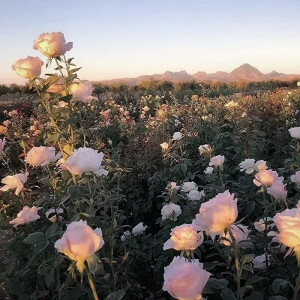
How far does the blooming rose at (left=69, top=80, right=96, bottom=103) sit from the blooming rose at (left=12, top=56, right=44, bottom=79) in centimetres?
18

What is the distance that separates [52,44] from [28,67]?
160 millimetres

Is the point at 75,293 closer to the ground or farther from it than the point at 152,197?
farther from it

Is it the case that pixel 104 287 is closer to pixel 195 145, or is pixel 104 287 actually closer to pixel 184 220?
pixel 184 220

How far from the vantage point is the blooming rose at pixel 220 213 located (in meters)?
1.23

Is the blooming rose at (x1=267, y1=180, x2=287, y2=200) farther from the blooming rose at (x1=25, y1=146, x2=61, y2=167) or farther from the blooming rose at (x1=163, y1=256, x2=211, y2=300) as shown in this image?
the blooming rose at (x1=25, y1=146, x2=61, y2=167)

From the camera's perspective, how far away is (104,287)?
6.13 feet

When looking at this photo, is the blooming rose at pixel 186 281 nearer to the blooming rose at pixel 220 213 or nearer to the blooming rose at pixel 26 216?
the blooming rose at pixel 220 213

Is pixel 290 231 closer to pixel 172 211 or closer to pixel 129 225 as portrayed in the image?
pixel 172 211

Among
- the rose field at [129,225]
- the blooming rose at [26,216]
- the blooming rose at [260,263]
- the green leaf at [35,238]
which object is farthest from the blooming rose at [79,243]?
the blooming rose at [26,216]

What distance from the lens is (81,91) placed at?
2.13 m

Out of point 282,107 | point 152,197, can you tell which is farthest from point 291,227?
point 282,107

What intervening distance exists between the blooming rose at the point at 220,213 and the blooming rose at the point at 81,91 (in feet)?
3.56

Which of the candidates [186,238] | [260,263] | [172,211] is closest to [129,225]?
[172,211]

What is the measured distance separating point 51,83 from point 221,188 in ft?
3.79
